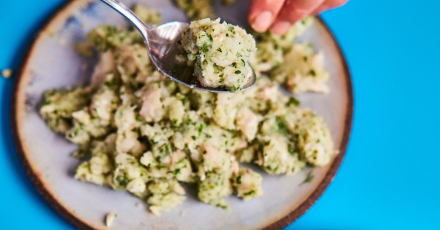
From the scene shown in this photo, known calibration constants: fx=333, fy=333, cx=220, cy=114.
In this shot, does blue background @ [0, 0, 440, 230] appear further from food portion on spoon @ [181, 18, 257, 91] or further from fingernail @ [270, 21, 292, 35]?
food portion on spoon @ [181, 18, 257, 91]

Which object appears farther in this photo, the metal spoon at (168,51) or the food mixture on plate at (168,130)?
the food mixture on plate at (168,130)

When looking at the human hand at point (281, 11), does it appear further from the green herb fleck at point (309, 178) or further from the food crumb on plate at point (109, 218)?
the food crumb on plate at point (109, 218)

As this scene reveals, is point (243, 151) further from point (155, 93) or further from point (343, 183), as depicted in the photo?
point (343, 183)

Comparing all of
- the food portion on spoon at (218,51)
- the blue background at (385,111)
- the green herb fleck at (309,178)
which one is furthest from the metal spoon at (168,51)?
the blue background at (385,111)

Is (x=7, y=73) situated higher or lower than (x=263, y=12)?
lower

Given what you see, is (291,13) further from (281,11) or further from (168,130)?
(168,130)

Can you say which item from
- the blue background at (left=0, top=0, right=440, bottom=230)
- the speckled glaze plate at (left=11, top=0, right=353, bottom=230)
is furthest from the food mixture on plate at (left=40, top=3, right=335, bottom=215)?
the blue background at (left=0, top=0, right=440, bottom=230)

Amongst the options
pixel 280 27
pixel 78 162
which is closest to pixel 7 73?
pixel 78 162
